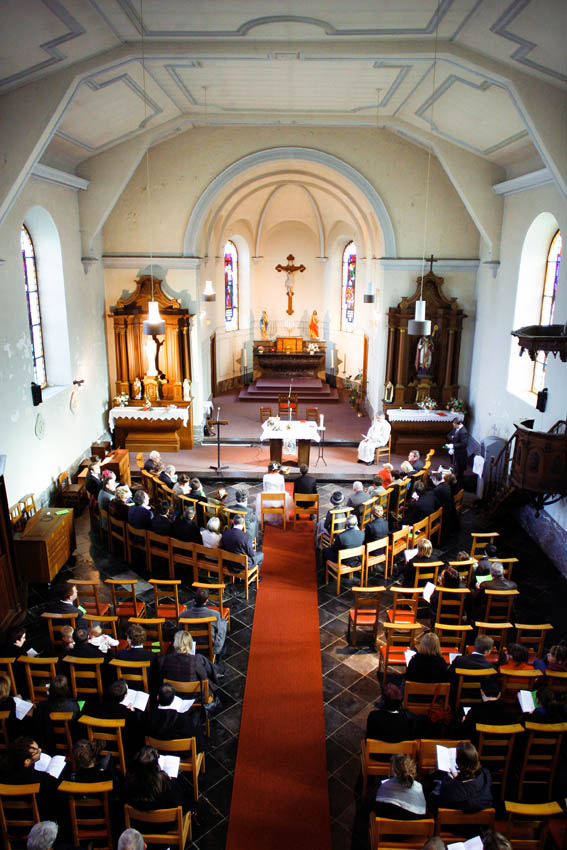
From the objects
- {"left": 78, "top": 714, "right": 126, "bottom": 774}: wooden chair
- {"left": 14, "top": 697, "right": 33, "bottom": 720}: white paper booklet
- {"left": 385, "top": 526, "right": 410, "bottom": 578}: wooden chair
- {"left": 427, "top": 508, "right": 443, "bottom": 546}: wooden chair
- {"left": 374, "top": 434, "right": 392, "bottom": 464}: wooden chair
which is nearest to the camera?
{"left": 78, "top": 714, "right": 126, "bottom": 774}: wooden chair

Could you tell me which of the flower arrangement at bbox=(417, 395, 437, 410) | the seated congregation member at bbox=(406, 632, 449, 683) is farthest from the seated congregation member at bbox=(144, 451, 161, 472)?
the seated congregation member at bbox=(406, 632, 449, 683)

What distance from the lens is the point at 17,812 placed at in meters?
4.96

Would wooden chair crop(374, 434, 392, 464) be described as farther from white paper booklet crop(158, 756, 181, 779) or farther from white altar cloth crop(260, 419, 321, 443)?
white paper booklet crop(158, 756, 181, 779)

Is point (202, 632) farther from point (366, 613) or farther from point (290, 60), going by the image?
point (290, 60)

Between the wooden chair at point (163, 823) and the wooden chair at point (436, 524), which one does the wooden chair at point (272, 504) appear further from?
the wooden chair at point (163, 823)

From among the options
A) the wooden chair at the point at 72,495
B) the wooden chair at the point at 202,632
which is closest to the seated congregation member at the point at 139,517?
the wooden chair at the point at 72,495

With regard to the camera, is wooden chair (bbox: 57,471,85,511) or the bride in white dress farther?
wooden chair (bbox: 57,471,85,511)

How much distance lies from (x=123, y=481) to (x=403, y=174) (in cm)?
963

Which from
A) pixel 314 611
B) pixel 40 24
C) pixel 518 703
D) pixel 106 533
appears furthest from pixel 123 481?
pixel 518 703

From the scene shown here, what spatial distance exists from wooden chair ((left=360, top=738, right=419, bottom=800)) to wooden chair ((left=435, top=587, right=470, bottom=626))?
2.38 meters

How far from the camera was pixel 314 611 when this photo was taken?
8.66 metres

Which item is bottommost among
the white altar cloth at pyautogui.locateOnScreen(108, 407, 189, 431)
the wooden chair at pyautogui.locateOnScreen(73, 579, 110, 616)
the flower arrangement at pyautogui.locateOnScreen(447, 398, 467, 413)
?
the wooden chair at pyautogui.locateOnScreen(73, 579, 110, 616)

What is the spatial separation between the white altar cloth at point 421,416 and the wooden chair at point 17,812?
1174cm

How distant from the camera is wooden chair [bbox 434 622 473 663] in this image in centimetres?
701
